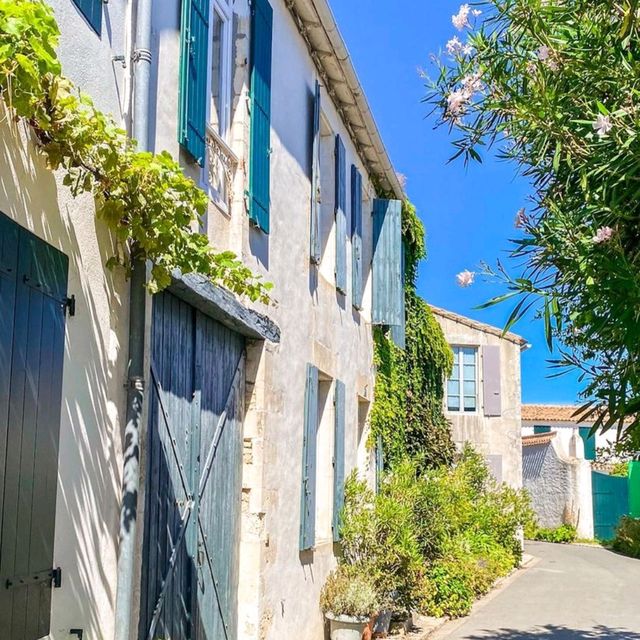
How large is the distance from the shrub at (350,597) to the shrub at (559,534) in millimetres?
18267

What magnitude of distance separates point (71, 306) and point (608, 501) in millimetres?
26163

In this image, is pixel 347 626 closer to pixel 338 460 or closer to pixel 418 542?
pixel 338 460

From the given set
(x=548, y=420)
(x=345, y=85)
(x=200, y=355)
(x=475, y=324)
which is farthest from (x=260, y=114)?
(x=548, y=420)

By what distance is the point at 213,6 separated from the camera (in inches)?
259

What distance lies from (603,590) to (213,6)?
40.4 ft

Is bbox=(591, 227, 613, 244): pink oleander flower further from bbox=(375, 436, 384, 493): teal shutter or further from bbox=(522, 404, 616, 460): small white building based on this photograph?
bbox=(522, 404, 616, 460): small white building

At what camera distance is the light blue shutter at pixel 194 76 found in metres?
5.61

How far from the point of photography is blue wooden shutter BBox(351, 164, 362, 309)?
11.2 m

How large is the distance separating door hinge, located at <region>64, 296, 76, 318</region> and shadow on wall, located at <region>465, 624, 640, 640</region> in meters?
7.68

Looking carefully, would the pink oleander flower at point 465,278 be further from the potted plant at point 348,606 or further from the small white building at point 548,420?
the small white building at point 548,420

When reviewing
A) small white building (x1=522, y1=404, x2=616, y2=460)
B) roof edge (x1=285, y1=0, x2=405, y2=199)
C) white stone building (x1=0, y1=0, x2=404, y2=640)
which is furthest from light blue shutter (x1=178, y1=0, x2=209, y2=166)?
small white building (x1=522, y1=404, x2=616, y2=460)

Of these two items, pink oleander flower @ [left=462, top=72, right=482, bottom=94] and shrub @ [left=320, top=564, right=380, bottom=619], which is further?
shrub @ [left=320, top=564, right=380, bottom=619]

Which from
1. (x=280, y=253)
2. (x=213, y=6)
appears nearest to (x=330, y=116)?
(x=280, y=253)

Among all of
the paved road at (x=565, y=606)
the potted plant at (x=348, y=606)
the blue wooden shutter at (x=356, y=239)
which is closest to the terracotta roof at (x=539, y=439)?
the paved road at (x=565, y=606)
